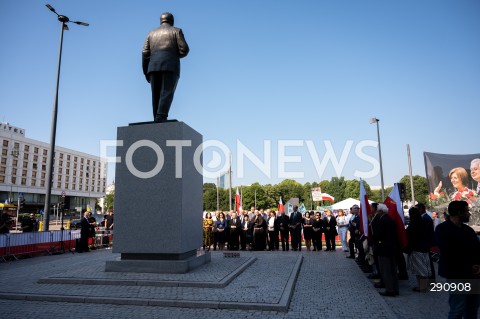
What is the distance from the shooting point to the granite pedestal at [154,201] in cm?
860

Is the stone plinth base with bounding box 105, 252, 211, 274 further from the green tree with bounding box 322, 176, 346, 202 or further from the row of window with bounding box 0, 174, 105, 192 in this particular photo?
the green tree with bounding box 322, 176, 346, 202

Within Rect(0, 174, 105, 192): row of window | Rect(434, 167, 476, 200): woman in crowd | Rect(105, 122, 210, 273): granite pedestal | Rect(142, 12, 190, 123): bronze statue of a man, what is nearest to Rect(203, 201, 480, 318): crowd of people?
Rect(105, 122, 210, 273): granite pedestal

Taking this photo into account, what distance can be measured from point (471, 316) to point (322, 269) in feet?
20.7

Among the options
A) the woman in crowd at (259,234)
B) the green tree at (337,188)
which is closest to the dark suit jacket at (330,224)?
the woman in crowd at (259,234)

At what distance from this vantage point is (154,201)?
8.87m

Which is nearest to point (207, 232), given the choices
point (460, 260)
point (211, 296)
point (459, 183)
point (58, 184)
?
point (211, 296)

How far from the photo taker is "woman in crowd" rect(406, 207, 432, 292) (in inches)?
296

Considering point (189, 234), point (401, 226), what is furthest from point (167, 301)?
point (401, 226)

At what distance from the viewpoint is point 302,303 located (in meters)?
6.39

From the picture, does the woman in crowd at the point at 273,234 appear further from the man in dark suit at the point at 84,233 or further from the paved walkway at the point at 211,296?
the man in dark suit at the point at 84,233

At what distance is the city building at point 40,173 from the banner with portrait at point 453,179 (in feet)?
201

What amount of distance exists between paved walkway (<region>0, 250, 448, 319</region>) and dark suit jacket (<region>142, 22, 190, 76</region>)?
5894 millimetres

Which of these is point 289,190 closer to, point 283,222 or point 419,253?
point 283,222

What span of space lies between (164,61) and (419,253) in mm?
8442
